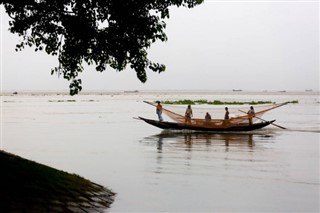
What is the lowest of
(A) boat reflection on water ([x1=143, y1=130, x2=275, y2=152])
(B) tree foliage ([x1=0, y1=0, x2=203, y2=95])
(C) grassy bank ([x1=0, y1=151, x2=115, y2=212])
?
(A) boat reflection on water ([x1=143, y1=130, x2=275, y2=152])

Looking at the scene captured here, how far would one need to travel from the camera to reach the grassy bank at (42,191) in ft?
22.5

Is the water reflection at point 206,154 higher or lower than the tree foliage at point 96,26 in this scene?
lower

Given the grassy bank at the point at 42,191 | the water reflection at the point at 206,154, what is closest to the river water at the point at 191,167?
the water reflection at the point at 206,154

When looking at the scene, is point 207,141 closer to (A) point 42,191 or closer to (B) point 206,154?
(B) point 206,154

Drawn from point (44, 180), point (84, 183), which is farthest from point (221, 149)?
point (44, 180)

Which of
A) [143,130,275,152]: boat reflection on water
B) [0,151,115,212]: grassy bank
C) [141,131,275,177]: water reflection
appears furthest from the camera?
[143,130,275,152]: boat reflection on water

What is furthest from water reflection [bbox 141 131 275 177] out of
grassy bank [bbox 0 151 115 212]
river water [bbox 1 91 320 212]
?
grassy bank [bbox 0 151 115 212]

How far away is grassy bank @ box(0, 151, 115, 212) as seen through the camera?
6855 millimetres

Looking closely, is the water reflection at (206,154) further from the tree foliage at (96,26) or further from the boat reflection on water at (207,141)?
the tree foliage at (96,26)

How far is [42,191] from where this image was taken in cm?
746

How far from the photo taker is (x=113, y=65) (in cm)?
796

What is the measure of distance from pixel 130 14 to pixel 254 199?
5306mm

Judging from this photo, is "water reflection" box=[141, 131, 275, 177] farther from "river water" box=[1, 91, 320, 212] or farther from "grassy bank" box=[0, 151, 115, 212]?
"grassy bank" box=[0, 151, 115, 212]

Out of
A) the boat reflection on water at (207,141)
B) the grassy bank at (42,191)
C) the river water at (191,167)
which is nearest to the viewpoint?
the grassy bank at (42,191)
